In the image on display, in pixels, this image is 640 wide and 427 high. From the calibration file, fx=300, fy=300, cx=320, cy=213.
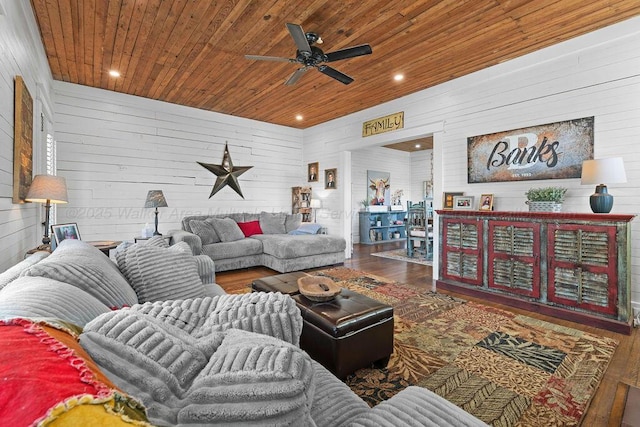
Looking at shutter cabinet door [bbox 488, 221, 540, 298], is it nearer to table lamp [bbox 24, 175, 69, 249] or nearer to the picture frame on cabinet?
the picture frame on cabinet

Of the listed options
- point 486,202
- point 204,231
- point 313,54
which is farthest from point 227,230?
point 486,202

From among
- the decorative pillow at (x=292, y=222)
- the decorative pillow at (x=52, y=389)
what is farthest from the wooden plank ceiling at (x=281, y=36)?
the decorative pillow at (x=52, y=389)

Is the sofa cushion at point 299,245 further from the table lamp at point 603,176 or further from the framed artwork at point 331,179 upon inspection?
the table lamp at point 603,176

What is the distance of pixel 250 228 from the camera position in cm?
591

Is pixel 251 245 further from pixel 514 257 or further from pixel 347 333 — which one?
pixel 514 257

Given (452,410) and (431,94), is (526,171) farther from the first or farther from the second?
(452,410)

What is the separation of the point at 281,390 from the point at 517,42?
14.0ft

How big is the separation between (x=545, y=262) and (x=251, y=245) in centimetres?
414

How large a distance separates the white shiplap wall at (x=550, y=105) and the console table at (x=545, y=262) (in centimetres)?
49

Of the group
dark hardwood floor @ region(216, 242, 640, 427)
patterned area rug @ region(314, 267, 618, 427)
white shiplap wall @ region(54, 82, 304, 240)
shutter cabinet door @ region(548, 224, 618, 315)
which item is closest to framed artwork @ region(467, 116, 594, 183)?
shutter cabinet door @ region(548, 224, 618, 315)

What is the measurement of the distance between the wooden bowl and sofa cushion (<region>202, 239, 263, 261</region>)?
277cm

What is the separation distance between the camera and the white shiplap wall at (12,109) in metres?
1.94

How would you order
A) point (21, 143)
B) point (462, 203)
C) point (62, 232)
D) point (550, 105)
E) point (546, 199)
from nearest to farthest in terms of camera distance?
point (21, 143) < point (62, 232) < point (546, 199) < point (550, 105) < point (462, 203)

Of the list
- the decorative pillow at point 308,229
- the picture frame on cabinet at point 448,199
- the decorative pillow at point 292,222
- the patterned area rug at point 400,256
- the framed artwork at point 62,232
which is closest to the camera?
the framed artwork at point 62,232
